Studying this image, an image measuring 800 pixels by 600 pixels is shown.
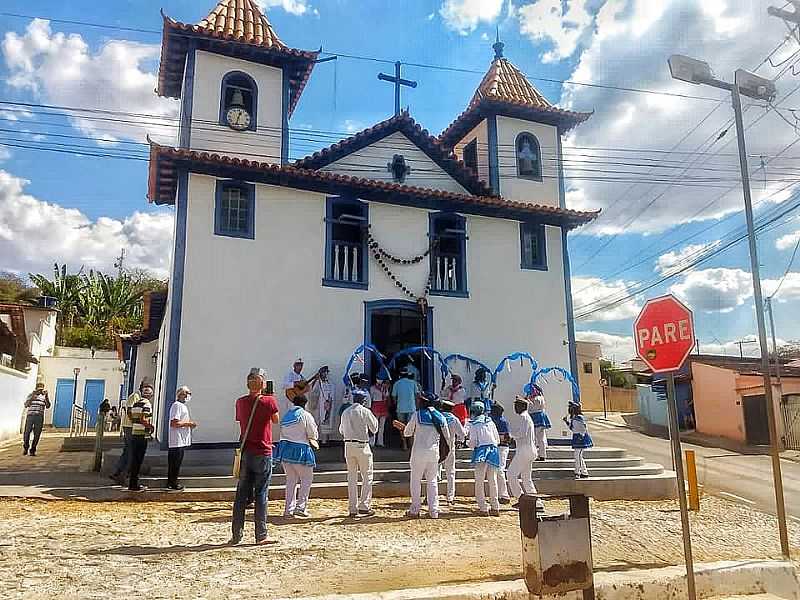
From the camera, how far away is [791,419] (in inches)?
909

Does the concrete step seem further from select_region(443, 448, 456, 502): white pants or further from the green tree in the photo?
the green tree

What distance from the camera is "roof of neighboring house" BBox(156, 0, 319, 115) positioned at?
44.8ft

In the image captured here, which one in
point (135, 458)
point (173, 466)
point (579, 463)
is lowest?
point (579, 463)

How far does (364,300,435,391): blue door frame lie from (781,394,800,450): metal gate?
1616cm

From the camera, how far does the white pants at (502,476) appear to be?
9.74m

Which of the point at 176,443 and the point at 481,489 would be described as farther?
the point at 176,443

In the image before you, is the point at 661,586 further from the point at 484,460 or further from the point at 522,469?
the point at 522,469

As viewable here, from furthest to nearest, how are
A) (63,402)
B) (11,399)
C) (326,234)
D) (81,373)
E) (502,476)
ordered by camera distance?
1. (81,373)
2. (63,402)
3. (11,399)
4. (326,234)
5. (502,476)

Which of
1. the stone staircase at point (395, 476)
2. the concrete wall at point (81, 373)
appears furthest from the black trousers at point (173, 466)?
the concrete wall at point (81, 373)

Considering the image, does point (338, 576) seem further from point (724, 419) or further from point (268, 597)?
point (724, 419)

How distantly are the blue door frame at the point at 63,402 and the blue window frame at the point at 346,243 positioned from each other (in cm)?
2240

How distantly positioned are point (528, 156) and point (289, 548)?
12.8 meters

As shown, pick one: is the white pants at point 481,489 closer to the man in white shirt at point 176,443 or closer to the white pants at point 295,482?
the white pants at point 295,482

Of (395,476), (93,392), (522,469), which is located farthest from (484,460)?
(93,392)
